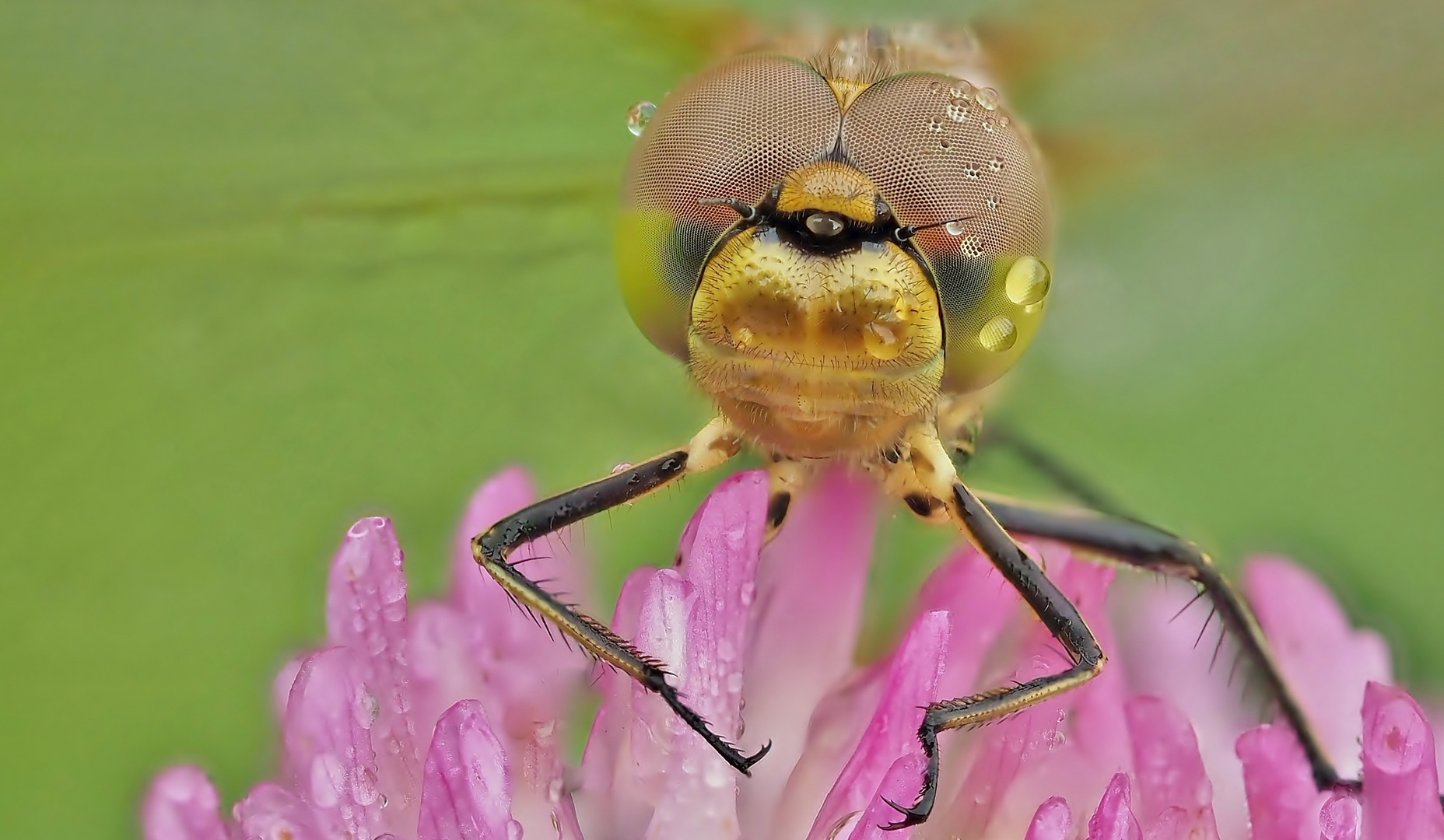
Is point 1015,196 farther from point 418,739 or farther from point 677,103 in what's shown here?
point 418,739

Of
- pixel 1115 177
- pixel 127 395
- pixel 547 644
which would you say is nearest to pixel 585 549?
pixel 547 644

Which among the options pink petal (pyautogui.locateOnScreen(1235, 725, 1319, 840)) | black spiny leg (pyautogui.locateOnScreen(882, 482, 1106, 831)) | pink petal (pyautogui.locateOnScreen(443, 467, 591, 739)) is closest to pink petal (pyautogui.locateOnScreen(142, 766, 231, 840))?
→ pink petal (pyautogui.locateOnScreen(443, 467, 591, 739))

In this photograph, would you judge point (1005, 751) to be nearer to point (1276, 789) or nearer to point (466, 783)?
point (1276, 789)

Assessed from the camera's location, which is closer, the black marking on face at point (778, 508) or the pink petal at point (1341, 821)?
the pink petal at point (1341, 821)

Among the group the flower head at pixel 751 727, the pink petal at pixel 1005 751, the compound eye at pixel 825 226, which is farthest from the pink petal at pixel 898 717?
the compound eye at pixel 825 226

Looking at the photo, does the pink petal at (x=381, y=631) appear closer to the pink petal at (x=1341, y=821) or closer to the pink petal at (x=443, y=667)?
the pink petal at (x=443, y=667)
